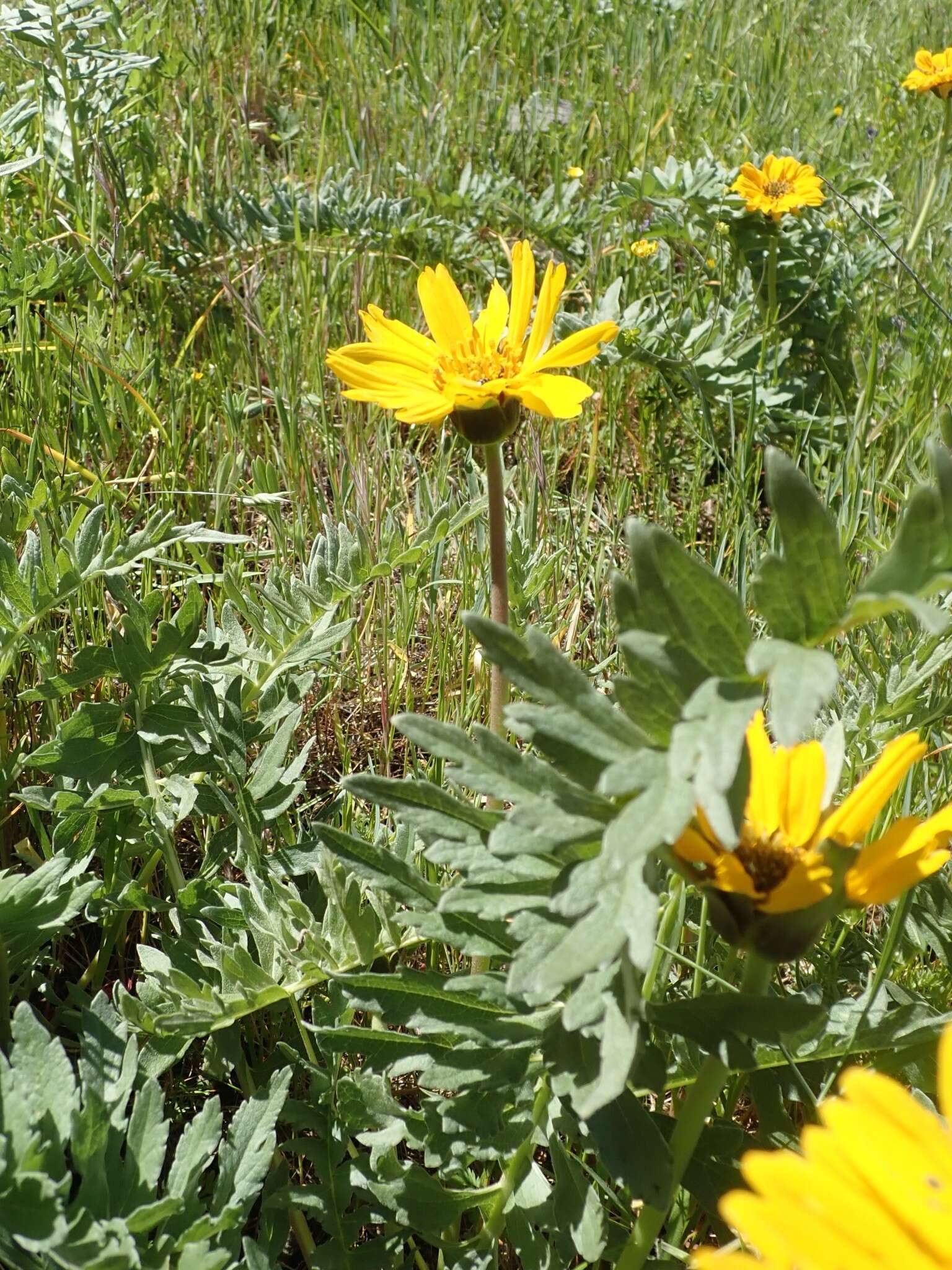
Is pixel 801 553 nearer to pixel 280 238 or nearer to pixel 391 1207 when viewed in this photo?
pixel 391 1207

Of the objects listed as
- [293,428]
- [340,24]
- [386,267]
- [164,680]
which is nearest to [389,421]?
[293,428]

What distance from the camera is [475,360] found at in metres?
1.41

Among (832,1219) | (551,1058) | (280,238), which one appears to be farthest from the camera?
(280,238)

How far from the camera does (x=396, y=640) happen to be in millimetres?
1881

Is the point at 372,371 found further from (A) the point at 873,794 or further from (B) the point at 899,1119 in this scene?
(B) the point at 899,1119

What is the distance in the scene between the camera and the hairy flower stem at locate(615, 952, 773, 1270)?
801 mm

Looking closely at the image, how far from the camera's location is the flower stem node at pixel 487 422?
1251 millimetres

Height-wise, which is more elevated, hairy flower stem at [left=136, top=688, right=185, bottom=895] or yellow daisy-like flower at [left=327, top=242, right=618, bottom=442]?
yellow daisy-like flower at [left=327, top=242, right=618, bottom=442]

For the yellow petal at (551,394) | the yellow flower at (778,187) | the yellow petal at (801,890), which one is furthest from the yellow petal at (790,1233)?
the yellow flower at (778,187)

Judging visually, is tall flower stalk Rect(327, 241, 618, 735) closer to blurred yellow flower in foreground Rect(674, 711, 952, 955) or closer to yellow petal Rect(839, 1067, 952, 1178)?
blurred yellow flower in foreground Rect(674, 711, 952, 955)

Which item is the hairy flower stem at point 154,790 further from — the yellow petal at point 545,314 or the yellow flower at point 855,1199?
the yellow flower at point 855,1199

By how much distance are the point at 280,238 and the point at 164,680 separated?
1644mm

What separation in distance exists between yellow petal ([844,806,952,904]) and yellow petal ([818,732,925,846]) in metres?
0.02

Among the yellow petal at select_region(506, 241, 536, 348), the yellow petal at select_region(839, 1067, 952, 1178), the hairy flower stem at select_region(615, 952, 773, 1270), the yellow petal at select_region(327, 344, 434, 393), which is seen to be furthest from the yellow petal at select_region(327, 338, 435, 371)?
the yellow petal at select_region(839, 1067, 952, 1178)
